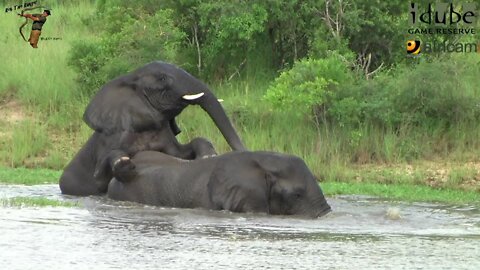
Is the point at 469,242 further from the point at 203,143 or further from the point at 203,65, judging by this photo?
the point at 203,65

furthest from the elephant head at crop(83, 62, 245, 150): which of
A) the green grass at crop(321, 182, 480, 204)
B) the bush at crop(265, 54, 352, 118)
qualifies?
the bush at crop(265, 54, 352, 118)

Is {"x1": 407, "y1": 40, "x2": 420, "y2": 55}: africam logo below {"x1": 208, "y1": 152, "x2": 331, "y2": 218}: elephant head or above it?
above

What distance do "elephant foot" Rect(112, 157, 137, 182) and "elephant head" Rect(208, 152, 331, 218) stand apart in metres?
1.45

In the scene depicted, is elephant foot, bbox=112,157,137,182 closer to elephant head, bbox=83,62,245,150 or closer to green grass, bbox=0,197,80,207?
green grass, bbox=0,197,80,207

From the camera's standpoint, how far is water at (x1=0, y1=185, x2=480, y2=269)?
10750 millimetres

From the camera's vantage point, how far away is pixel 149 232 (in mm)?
12352

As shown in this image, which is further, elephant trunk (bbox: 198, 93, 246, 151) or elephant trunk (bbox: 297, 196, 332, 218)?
elephant trunk (bbox: 198, 93, 246, 151)

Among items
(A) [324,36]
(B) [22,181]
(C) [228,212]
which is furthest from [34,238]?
(A) [324,36]

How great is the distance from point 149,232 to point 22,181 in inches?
196

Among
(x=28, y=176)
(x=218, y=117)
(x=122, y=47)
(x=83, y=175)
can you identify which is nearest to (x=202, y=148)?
(x=218, y=117)

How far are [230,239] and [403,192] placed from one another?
5.08 metres

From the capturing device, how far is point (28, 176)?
1745 cm

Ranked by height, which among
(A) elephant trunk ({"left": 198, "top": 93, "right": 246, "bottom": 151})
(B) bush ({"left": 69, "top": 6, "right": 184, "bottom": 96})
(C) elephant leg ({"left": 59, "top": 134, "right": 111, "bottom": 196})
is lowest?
(C) elephant leg ({"left": 59, "top": 134, "right": 111, "bottom": 196})

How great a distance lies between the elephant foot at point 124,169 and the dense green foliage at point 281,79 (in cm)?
362
